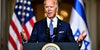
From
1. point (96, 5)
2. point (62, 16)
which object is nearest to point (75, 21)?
point (62, 16)

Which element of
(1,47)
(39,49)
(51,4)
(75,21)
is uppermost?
(51,4)

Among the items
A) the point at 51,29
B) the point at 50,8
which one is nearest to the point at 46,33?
the point at 51,29

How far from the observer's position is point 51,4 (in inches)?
90.4

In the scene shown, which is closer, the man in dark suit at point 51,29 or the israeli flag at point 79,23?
the man in dark suit at point 51,29

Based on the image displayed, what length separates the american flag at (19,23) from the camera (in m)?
3.85

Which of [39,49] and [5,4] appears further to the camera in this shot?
[5,4]

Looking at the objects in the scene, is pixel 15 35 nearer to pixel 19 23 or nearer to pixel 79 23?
pixel 19 23

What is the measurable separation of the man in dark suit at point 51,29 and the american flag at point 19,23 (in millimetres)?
1552

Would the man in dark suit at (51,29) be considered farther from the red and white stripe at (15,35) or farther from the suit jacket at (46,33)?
the red and white stripe at (15,35)

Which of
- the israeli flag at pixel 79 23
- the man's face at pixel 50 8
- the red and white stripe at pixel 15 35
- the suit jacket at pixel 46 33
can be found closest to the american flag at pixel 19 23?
the red and white stripe at pixel 15 35

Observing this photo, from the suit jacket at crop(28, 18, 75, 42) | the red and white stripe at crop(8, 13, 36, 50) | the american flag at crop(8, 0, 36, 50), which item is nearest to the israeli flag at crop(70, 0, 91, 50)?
the american flag at crop(8, 0, 36, 50)

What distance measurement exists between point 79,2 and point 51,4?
1.67 m

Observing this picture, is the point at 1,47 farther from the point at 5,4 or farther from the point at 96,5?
the point at 96,5

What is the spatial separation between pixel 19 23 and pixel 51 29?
1.70 metres
